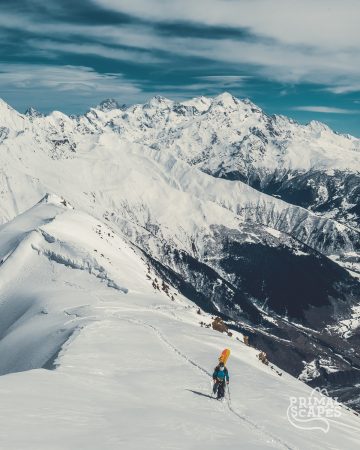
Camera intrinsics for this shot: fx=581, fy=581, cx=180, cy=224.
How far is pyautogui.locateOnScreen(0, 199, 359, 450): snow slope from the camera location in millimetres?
28078

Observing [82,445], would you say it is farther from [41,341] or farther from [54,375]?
[41,341]

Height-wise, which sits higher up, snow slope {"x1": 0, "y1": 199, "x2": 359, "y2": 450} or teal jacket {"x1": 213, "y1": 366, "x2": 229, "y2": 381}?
teal jacket {"x1": 213, "y1": 366, "x2": 229, "y2": 381}

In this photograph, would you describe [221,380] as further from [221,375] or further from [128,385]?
[128,385]

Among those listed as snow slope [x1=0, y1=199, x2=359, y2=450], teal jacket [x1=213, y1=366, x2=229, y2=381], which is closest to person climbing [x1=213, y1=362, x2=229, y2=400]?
teal jacket [x1=213, y1=366, x2=229, y2=381]

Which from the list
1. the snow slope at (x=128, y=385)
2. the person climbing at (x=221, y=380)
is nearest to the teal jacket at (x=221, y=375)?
the person climbing at (x=221, y=380)

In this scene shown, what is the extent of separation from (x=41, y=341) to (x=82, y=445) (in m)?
44.0

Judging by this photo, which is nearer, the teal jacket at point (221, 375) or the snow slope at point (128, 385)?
the snow slope at point (128, 385)

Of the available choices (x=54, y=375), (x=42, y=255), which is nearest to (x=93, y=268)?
(x=42, y=255)

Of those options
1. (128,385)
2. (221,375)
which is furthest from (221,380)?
(128,385)

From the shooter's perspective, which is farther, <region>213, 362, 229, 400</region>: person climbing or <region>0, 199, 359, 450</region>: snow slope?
<region>213, 362, 229, 400</region>: person climbing

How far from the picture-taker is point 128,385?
41.2 meters

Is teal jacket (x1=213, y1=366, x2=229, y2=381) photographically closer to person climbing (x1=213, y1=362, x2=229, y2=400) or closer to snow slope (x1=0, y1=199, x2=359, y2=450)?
person climbing (x1=213, y1=362, x2=229, y2=400)

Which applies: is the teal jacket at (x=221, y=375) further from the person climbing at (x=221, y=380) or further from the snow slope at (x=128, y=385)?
the snow slope at (x=128, y=385)

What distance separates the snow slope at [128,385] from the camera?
92.1ft
